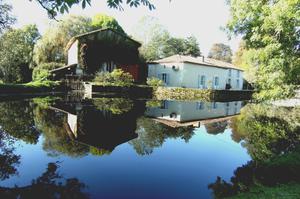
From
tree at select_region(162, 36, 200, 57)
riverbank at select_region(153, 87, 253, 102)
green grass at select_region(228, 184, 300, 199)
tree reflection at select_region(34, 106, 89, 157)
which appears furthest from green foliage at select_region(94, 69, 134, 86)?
tree at select_region(162, 36, 200, 57)

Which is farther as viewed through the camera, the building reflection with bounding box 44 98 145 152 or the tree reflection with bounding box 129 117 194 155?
the building reflection with bounding box 44 98 145 152

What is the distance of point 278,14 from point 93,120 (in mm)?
8530

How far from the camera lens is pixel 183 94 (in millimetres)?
29625

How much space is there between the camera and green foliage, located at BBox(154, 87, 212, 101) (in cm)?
2908

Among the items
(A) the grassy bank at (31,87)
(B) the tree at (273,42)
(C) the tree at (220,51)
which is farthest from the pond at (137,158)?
(C) the tree at (220,51)

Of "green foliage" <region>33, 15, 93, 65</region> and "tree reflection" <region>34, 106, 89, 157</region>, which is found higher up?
"green foliage" <region>33, 15, 93, 65</region>

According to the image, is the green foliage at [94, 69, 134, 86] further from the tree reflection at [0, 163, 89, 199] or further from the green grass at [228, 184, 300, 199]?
the green grass at [228, 184, 300, 199]

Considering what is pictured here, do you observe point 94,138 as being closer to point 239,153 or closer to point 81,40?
point 239,153

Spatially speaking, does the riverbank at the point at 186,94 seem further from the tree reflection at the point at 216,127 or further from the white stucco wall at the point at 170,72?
the tree reflection at the point at 216,127

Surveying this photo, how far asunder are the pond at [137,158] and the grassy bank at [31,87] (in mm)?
13338

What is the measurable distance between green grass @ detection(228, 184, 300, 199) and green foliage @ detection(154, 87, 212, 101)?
78.8 feet

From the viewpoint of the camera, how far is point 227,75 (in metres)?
42.4

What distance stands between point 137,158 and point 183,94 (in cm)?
2285

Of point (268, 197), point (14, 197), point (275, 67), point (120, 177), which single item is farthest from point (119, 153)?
point (275, 67)
